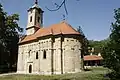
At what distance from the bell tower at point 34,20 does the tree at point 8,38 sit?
488 cm

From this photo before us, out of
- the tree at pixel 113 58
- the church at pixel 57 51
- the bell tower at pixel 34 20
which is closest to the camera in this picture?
the tree at pixel 113 58

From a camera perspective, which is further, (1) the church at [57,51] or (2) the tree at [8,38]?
(2) the tree at [8,38]

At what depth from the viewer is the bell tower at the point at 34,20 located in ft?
154

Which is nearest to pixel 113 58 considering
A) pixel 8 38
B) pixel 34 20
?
pixel 34 20

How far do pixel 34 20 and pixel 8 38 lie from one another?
33.5 feet

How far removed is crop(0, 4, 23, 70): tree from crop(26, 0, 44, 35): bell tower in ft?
16.0

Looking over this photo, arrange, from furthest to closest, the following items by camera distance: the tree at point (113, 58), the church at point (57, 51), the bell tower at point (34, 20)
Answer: the bell tower at point (34, 20), the church at point (57, 51), the tree at point (113, 58)

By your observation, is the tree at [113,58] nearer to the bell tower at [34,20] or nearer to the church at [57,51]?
the church at [57,51]

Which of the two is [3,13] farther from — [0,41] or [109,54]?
[109,54]

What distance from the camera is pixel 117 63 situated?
17.3 m

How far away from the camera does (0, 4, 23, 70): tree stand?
48531mm

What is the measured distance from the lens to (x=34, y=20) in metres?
47.1

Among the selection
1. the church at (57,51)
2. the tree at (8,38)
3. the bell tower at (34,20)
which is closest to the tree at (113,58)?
the church at (57,51)

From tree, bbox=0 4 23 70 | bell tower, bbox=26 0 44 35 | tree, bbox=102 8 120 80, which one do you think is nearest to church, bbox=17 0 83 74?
bell tower, bbox=26 0 44 35
